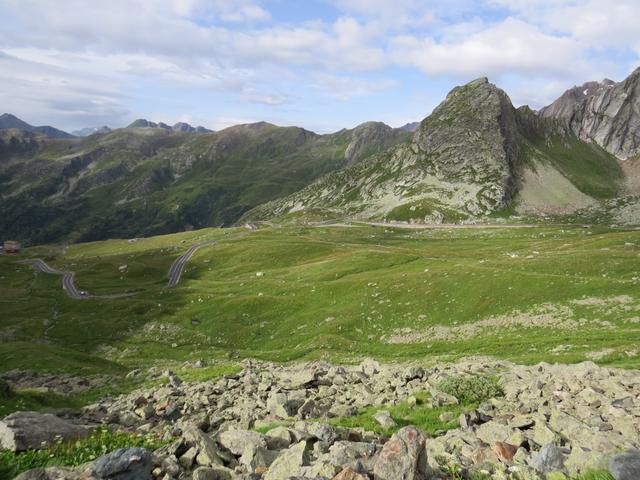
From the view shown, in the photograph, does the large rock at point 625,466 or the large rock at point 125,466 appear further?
the large rock at point 125,466

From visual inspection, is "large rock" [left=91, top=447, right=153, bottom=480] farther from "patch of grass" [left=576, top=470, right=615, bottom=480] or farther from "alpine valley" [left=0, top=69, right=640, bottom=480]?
"patch of grass" [left=576, top=470, right=615, bottom=480]

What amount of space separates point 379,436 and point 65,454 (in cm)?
A: 1219

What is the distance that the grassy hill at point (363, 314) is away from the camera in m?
45.6

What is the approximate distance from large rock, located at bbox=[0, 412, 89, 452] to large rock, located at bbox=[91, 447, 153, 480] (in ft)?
18.4

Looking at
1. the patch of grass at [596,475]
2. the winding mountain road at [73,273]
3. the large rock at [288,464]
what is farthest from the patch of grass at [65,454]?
the winding mountain road at [73,273]

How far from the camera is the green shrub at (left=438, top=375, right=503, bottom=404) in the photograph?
21.3m

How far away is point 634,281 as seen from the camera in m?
52.2

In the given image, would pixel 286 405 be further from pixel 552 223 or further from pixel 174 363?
pixel 552 223

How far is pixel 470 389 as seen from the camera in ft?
71.7

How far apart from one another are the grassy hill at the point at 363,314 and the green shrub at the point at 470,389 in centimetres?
1460

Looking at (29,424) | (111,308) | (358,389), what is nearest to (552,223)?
(111,308)

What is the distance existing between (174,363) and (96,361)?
9.51 metres

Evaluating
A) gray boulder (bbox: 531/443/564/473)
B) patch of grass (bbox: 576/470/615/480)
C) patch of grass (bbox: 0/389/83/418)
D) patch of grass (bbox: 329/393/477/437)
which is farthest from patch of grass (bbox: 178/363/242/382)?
patch of grass (bbox: 576/470/615/480)

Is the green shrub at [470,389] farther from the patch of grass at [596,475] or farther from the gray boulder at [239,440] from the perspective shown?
the gray boulder at [239,440]
